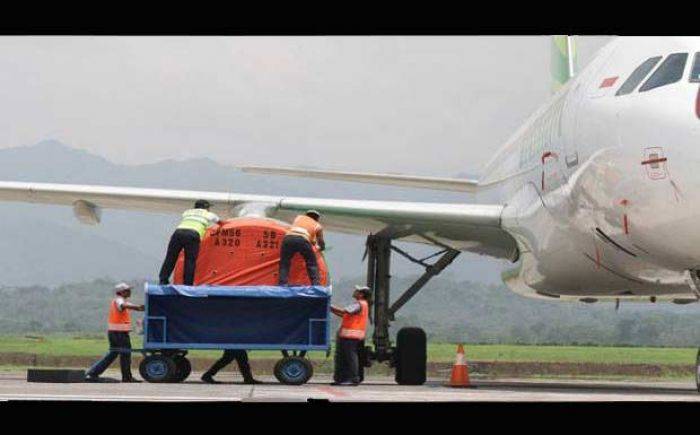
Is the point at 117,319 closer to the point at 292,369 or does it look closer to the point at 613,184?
the point at 292,369

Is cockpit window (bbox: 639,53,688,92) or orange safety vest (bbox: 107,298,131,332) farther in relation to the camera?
orange safety vest (bbox: 107,298,131,332)

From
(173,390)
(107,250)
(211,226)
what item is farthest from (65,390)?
(107,250)

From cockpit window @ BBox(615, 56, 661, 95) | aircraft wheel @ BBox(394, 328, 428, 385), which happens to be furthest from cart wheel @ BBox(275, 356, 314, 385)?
cockpit window @ BBox(615, 56, 661, 95)

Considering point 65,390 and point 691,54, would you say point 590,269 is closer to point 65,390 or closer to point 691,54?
point 691,54

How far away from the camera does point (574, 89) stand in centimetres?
1956

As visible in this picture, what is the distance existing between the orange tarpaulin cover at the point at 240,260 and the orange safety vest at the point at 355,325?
86 cm

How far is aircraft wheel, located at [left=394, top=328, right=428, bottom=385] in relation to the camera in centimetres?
2456

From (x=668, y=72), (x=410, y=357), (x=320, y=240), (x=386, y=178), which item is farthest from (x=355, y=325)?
(x=386, y=178)

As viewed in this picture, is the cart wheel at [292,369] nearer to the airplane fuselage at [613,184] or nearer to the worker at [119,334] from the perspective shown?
the worker at [119,334]

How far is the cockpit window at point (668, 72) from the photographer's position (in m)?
16.9

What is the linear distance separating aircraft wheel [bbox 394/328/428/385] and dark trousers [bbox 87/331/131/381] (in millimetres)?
4576

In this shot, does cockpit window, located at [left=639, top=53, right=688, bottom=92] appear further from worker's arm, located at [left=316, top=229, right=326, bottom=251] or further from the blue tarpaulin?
worker's arm, located at [left=316, top=229, right=326, bottom=251]

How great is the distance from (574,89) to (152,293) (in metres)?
5.69

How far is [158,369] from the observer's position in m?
20.0
